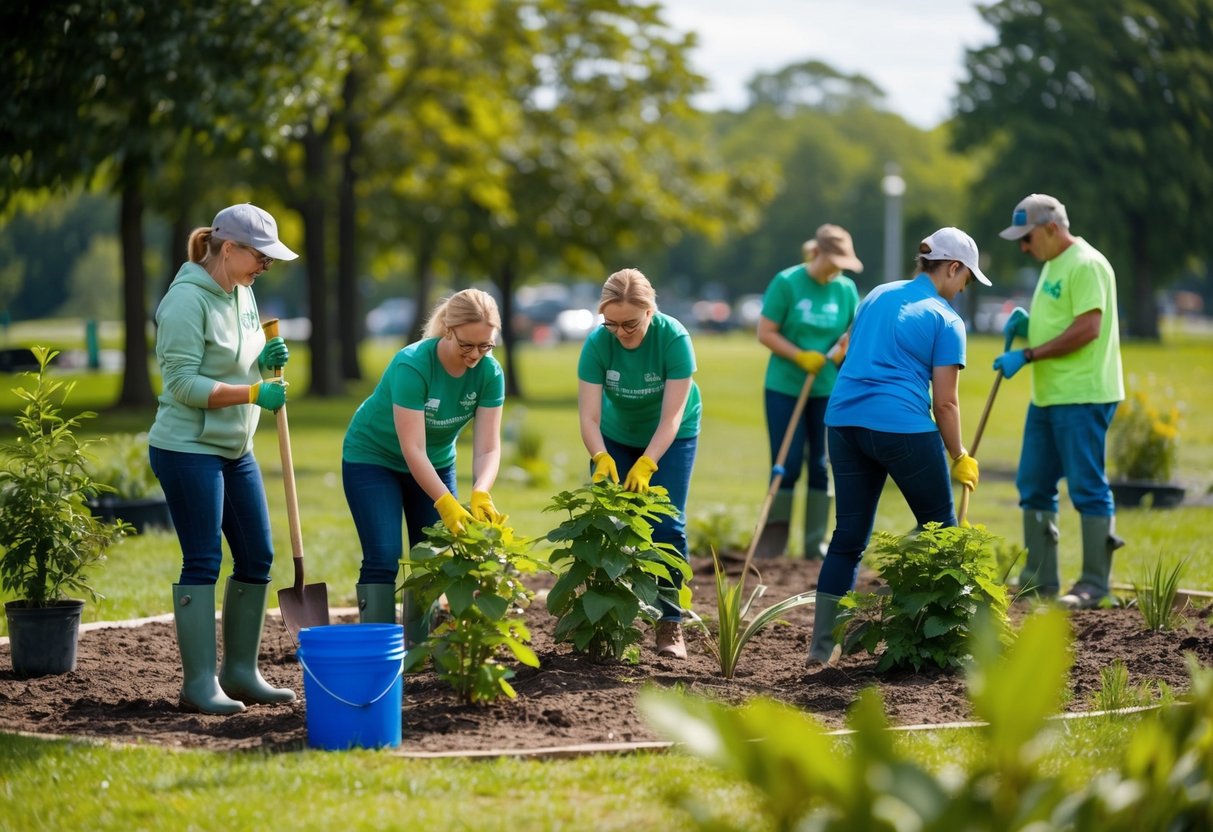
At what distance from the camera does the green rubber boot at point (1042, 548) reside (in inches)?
307

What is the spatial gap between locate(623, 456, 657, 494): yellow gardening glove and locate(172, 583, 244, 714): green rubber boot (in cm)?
178

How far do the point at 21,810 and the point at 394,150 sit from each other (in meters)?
21.8

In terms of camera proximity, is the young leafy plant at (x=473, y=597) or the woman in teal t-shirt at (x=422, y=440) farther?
the woman in teal t-shirt at (x=422, y=440)

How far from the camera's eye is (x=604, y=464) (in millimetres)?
6086

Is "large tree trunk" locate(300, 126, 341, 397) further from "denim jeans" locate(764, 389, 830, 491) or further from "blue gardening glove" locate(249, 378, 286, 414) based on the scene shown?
"blue gardening glove" locate(249, 378, 286, 414)

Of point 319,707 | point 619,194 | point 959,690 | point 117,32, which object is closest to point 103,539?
point 319,707

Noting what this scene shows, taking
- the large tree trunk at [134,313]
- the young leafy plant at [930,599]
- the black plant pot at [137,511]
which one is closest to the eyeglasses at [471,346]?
the young leafy plant at [930,599]

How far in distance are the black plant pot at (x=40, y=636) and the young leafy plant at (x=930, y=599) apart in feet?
10.7

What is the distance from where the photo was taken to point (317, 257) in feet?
80.0

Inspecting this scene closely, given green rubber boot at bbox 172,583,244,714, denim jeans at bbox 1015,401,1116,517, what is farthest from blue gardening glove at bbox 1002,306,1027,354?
green rubber boot at bbox 172,583,244,714

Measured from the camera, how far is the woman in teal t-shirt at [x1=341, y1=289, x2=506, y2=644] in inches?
220

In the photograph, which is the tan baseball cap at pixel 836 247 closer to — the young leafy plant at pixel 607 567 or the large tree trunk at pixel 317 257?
the young leafy plant at pixel 607 567

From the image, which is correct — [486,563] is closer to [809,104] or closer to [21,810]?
[21,810]

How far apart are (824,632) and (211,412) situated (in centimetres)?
273
